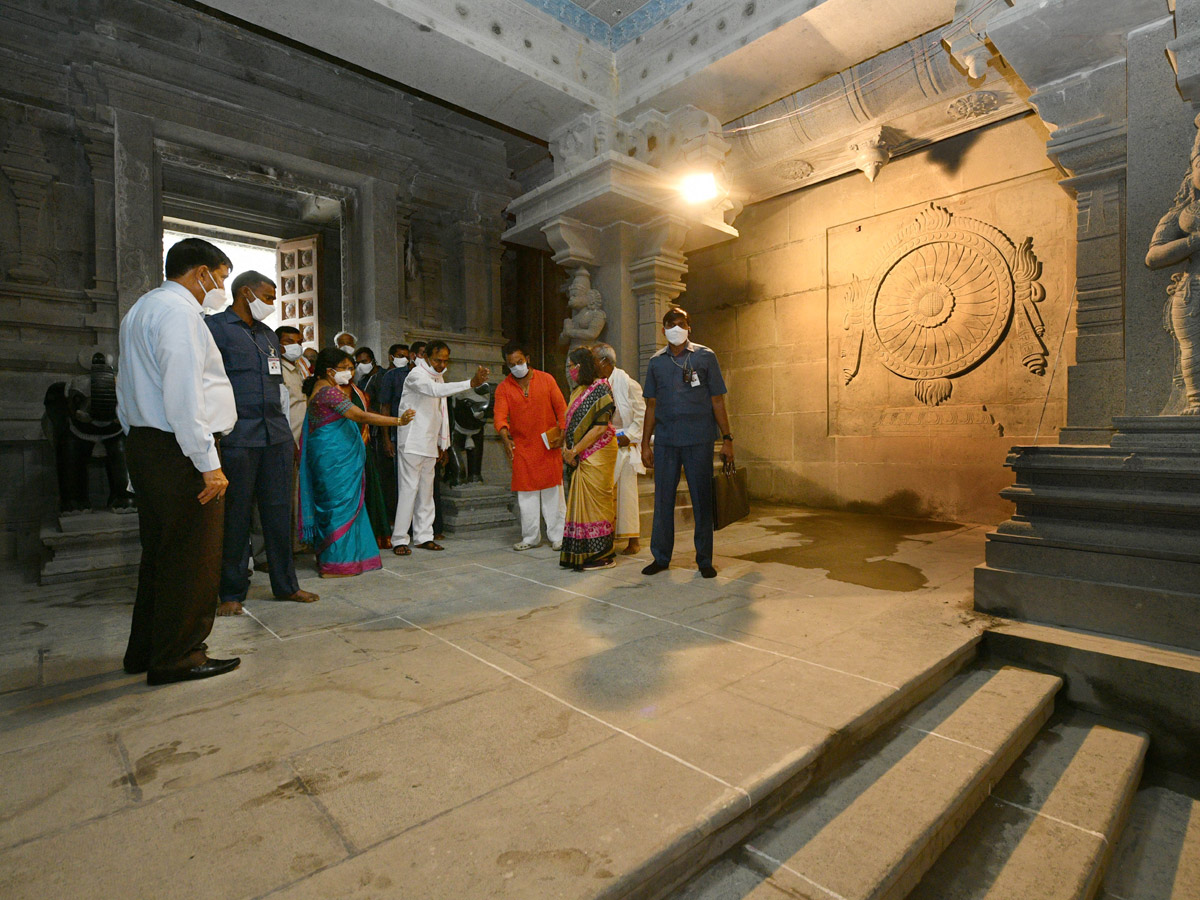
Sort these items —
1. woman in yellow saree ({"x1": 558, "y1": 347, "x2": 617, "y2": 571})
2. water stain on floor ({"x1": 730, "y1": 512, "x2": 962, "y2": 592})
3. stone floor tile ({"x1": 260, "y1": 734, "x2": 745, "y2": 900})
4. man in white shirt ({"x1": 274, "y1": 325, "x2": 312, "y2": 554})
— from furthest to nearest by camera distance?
man in white shirt ({"x1": 274, "y1": 325, "x2": 312, "y2": 554})
woman in yellow saree ({"x1": 558, "y1": 347, "x2": 617, "y2": 571})
water stain on floor ({"x1": 730, "y1": 512, "x2": 962, "y2": 592})
stone floor tile ({"x1": 260, "y1": 734, "x2": 745, "y2": 900})

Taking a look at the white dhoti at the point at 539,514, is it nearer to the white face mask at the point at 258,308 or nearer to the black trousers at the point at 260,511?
the black trousers at the point at 260,511

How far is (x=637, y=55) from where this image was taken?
5.67 m

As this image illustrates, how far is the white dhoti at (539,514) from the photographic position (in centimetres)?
480

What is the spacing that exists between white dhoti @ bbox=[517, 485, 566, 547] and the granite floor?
50.6 inches

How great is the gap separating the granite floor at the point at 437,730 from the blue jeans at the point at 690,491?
422 mm

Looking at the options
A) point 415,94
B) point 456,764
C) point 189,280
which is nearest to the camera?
point 456,764

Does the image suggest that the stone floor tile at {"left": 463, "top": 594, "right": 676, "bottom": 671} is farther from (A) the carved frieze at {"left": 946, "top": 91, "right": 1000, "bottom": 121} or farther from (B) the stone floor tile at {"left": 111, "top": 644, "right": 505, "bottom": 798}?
(A) the carved frieze at {"left": 946, "top": 91, "right": 1000, "bottom": 121}

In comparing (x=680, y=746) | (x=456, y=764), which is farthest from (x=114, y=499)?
(x=680, y=746)

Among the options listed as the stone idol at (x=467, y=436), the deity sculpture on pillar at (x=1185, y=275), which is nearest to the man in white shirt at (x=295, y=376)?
the stone idol at (x=467, y=436)

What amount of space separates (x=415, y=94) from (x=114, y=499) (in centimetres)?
510

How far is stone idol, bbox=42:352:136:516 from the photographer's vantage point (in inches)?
168

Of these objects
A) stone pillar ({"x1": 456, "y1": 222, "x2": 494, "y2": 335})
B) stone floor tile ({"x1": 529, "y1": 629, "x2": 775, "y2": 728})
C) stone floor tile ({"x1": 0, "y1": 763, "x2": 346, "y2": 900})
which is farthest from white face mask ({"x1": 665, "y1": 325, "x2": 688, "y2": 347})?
stone pillar ({"x1": 456, "y1": 222, "x2": 494, "y2": 335})

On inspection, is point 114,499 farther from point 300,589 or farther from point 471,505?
point 471,505

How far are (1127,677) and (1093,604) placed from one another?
1.29 ft
